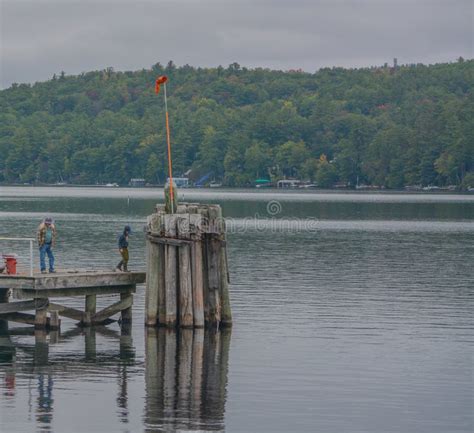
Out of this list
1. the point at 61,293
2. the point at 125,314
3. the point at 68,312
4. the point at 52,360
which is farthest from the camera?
the point at 125,314

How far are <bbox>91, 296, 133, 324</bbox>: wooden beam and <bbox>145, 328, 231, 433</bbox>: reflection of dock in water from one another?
7.12ft

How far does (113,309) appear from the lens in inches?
1553

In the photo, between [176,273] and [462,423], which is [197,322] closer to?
[176,273]

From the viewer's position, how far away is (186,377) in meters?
31.9

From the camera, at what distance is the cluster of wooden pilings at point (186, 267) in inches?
1441

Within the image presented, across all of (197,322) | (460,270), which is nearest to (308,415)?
(197,322)

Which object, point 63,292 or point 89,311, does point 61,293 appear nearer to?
point 63,292

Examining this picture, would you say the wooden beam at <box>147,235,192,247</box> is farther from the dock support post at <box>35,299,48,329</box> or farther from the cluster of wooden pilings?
the dock support post at <box>35,299,48,329</box>

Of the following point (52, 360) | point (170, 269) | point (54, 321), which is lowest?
point (52, 360)

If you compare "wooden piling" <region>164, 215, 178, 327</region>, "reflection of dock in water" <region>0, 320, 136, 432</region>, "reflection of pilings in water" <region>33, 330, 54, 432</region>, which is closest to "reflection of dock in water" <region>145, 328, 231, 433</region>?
"reflection of dock in water" <region>0, 320, 136, 432</region>

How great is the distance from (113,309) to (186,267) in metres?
3.99

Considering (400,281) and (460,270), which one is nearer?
(400,281)

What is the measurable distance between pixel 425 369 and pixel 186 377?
6386 millimetres

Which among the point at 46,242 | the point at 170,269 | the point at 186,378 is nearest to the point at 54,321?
the point at 46,242
